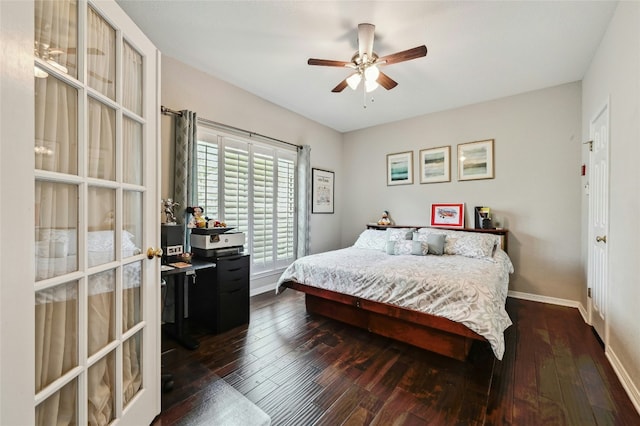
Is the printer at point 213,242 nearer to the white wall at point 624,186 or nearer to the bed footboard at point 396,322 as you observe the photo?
the bed footboard at point 396,322

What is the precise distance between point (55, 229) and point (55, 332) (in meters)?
0.37

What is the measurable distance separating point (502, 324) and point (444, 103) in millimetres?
3079

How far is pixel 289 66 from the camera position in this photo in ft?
9.43

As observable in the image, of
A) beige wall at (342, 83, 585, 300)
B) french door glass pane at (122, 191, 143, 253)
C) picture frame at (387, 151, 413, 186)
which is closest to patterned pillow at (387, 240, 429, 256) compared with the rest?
beige wall at (342, 83, 585, 300)

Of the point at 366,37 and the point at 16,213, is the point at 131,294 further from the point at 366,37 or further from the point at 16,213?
the point at 366,37

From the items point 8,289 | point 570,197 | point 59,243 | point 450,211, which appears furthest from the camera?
point 450,211

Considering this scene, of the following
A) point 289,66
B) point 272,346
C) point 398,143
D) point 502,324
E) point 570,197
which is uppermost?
point 289,66

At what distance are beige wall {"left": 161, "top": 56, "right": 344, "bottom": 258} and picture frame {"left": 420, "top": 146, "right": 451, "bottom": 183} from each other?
1.57m

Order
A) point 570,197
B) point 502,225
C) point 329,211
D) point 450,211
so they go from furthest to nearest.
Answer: point 329,211
point 450,211
point 502,225
point 570,197

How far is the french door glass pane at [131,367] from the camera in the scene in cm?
128

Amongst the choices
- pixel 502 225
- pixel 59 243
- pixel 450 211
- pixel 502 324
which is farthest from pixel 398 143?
pixel 59 243

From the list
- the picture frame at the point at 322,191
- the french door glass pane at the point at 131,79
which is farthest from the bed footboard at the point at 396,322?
the french door glass pane at the point at 131,79

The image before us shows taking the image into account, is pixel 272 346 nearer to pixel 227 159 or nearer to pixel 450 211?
pixel 227 159

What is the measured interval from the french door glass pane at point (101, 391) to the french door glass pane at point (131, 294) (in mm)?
156
